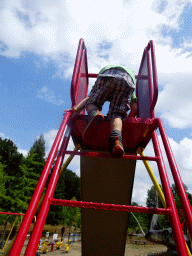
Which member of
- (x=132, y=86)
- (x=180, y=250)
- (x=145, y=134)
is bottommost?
(x=180, y=250)

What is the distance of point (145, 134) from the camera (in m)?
2.14

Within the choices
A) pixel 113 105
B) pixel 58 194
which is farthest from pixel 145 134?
pixel 58 194

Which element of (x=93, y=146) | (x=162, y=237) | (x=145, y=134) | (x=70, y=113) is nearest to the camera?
(x=70, y=113)

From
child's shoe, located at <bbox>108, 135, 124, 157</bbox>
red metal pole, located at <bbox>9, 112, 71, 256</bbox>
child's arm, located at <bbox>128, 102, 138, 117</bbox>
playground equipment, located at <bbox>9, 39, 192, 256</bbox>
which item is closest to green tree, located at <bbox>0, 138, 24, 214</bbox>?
playground equipment, located at <bbox>9, 39, 192, 256</bbox>

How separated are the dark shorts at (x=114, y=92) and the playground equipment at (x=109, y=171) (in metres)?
0.13

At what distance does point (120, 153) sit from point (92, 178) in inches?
48.8

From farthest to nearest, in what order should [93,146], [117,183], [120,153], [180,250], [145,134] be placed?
[117,183]
[93,146]
[145,134]
[120,153]
[180,250]

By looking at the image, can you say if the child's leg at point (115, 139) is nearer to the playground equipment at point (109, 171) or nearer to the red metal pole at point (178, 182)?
the playground equipment at point (109, 171)

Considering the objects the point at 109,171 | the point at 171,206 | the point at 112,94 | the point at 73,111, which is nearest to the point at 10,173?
the point at 109,171

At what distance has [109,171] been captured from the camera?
Answer: 8.63 feet

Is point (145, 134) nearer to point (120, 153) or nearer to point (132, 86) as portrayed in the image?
point (132, 86)

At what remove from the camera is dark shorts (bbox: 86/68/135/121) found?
191 cm

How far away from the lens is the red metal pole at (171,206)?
1.12m

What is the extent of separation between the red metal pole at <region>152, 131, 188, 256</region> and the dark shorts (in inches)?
18.4
